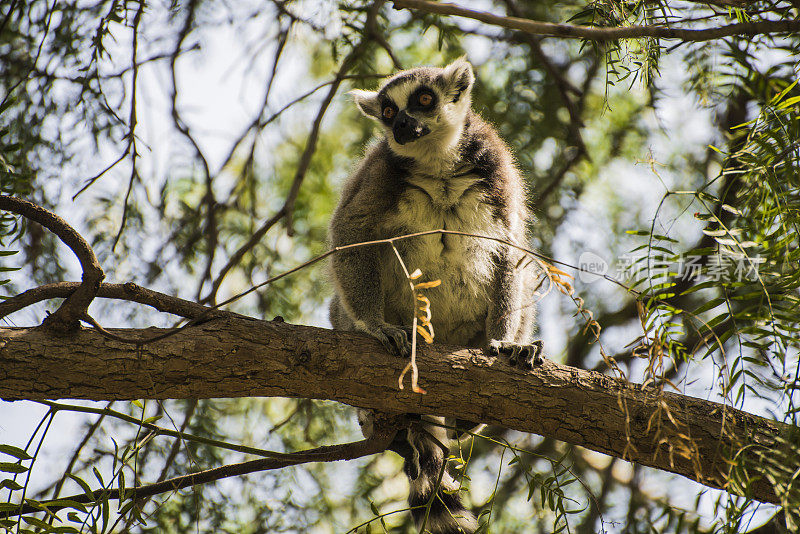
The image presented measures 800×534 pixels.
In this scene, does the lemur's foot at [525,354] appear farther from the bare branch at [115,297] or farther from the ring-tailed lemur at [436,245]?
the bare branch at [115,297]

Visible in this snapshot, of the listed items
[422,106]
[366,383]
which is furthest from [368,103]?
[366,383]

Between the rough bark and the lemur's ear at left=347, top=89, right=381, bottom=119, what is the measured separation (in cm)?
244

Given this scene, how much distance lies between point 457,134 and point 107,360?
2846 mm

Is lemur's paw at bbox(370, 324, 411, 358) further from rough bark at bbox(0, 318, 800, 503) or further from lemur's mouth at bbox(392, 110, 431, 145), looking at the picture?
lemur's mouth at bbox(392, 110, 431, 145)

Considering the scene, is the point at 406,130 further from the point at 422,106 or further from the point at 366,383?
the point at 366,383

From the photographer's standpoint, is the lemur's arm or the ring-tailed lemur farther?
the ring-tailed lemur

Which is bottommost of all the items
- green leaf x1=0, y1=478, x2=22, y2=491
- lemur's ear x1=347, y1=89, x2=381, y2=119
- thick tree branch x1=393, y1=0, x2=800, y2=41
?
green leaf x1=0, y1=478, x2=22, y2=491

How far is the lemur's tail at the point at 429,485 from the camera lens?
4.04m

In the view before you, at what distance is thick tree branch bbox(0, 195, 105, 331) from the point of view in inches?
111

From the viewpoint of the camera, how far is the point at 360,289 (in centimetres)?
420

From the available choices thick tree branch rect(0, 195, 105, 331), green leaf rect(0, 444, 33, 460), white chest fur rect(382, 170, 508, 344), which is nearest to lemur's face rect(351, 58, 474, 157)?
white chest fur rect(382, 170, 508, 344)

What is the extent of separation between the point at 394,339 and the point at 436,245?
0.92 metres

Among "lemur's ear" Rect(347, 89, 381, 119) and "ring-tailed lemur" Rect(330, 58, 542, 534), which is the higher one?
"lemur's ear" Rect(347, 89, 381, 119)

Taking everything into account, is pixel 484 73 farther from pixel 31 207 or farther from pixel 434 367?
pixel 31 207
